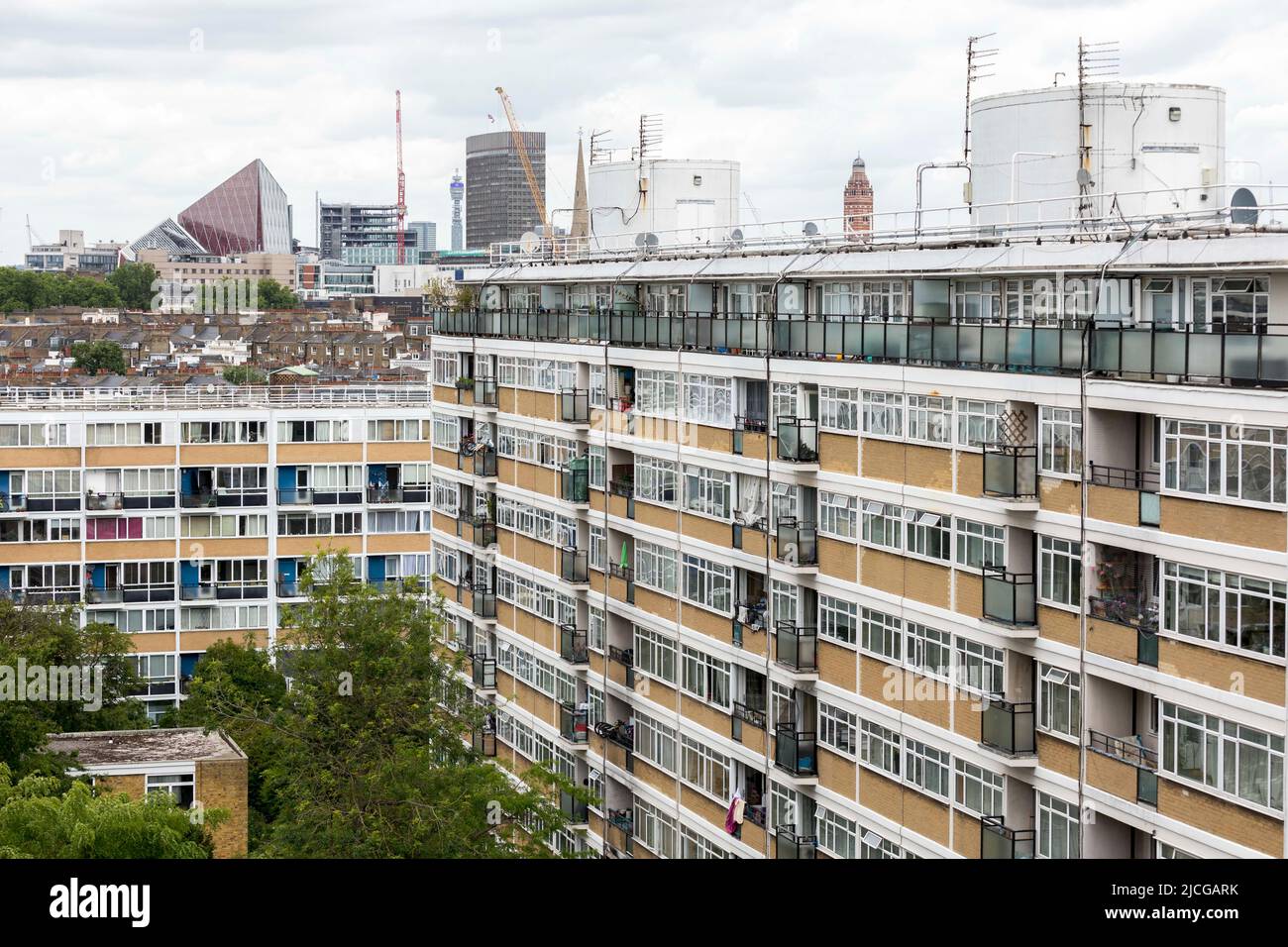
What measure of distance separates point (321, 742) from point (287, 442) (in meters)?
33.0

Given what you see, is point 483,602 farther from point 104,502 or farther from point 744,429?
point 104,502

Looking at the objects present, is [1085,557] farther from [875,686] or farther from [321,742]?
[321,742]

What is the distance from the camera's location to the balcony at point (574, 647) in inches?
1566

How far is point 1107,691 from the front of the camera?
73.5ft

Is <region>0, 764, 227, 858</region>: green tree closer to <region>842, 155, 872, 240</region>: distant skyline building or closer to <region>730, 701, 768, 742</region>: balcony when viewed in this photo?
<region>730, 701, 768, 742</region>: balcony

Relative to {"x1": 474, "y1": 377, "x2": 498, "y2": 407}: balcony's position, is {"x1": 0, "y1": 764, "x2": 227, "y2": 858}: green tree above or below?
below

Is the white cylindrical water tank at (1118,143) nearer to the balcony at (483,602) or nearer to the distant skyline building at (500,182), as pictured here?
the balcony at (483,602)

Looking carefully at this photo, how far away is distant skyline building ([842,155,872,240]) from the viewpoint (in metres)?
30.5

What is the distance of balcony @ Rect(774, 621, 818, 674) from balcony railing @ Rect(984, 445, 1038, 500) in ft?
22.0

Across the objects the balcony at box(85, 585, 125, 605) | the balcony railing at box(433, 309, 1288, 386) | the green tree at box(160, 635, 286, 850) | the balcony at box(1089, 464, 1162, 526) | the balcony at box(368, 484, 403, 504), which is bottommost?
the green tree at box(160, 635, 286, 850)

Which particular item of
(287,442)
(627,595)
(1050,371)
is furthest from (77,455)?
(1050,371)

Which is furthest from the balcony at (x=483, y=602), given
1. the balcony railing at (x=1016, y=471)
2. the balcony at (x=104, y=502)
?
the balcony railing at (x=1016, y=471)

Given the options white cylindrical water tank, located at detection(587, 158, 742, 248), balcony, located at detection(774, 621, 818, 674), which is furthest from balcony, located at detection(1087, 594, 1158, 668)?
white cylindrical water tank, located at detection(587, 158, 742, 248)

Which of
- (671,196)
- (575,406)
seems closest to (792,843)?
(575,406)
